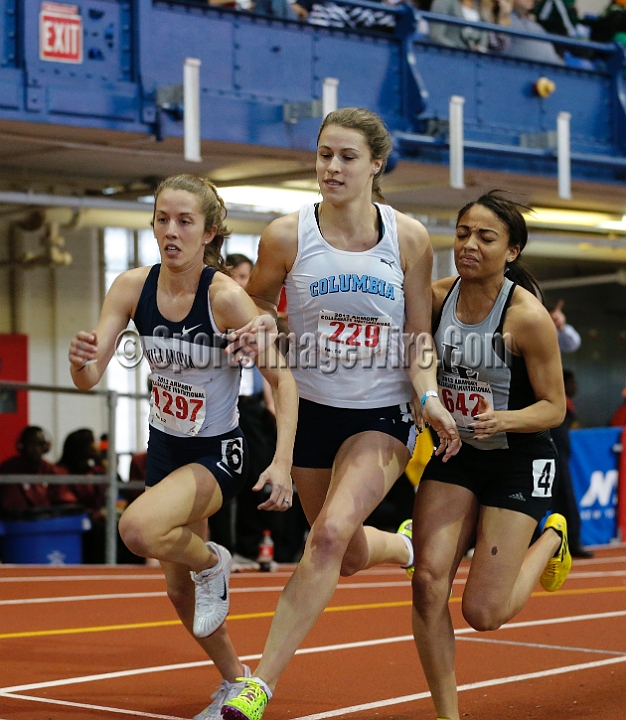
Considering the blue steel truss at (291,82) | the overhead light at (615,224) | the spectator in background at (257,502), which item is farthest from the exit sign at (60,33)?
the overhead light at (615,224)

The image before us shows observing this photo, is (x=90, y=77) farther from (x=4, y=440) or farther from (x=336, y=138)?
(x=336, y=138)

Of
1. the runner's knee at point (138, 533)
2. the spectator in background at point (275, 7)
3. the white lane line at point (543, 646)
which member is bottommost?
the white lane line at point (543, 646)

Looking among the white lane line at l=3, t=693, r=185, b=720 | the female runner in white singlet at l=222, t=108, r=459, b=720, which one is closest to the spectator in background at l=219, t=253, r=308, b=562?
the white lane line at l=3, t=693, r=185, b=720

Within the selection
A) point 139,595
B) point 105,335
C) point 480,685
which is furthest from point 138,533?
point 139,595

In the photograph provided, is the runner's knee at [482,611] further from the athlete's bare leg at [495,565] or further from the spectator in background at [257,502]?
the spectator in background at [257,502]

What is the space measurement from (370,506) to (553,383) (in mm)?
878

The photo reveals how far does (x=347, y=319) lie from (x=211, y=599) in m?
1.19

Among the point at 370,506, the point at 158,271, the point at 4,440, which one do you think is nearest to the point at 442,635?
the point at 370,506

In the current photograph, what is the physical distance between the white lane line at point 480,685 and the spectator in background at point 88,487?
5.32 meters

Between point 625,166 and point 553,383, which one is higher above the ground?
point 625,166

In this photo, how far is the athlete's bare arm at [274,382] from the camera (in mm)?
3857

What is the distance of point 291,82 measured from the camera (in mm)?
10945

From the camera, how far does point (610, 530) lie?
12.2 metres

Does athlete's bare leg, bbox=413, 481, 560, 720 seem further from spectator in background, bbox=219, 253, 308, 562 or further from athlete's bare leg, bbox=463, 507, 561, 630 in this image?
spectator in background, bbox=219, 253, 308, 562
